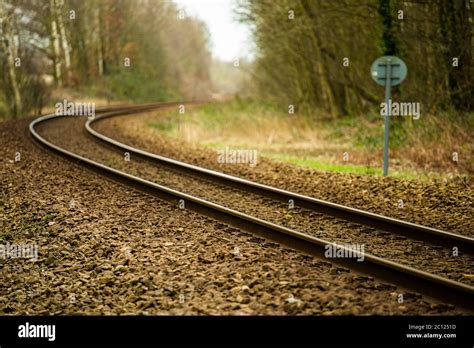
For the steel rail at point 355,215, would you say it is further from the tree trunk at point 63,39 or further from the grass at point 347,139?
the tree trunk at point 63,39

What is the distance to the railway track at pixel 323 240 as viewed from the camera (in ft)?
16.5

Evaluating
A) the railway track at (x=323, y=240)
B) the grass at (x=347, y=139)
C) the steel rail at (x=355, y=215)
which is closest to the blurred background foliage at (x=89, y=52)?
the grass at (x=347, y=139)

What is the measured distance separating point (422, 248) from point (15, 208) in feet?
21.1

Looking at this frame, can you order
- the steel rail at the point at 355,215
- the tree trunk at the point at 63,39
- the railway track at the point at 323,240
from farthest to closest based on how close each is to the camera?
the tree trunk at the point at 63,39 < the steel rail at the point at 355,215 < the railway track at the point at 323,240

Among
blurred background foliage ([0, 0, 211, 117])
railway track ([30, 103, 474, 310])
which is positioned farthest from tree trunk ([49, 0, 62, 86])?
railway track ([30, 103, 474, 310])

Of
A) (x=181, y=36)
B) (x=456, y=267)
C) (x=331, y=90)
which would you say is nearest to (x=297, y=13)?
(x=331, y=90)

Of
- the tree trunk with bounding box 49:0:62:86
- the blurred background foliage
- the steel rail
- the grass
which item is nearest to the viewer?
the steel rail

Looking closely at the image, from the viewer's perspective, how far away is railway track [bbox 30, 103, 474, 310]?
16.5ft

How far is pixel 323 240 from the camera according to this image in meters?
6.41

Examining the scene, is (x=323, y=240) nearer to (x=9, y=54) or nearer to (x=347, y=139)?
(x=347, y=139)

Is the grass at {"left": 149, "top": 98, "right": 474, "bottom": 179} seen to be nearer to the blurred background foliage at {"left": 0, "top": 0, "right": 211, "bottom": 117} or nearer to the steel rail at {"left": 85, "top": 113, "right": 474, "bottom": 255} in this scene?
the steel rail at {"left": 85, "top": 113, "right": 474, "bottom": 255}

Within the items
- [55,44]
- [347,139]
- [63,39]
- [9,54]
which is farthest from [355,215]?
[63,39]
